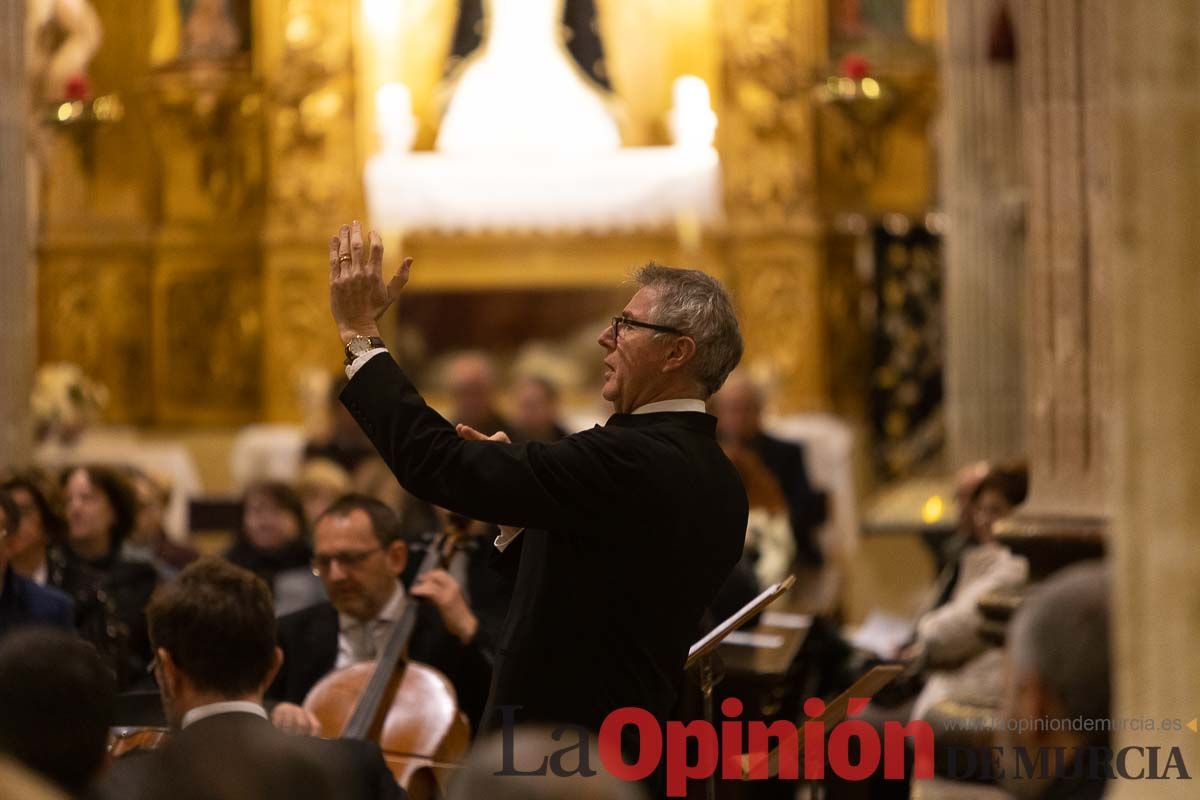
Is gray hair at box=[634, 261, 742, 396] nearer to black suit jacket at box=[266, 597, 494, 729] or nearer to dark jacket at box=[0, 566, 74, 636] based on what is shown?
black suit jacket at box=[266, 597, 494, 729]

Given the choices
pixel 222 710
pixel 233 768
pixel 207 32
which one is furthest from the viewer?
pixel 207 32

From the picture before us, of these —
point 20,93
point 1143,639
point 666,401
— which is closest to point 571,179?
point 20,93

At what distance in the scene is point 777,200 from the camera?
1457 cm

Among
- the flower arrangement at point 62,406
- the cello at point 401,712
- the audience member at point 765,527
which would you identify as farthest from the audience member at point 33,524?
the flower arrangement at point 62,406

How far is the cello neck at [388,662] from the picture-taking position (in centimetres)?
477

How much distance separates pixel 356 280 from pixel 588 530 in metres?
0.59

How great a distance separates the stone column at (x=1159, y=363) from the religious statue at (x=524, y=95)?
12033mm

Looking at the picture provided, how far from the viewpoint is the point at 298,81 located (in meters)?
14.7

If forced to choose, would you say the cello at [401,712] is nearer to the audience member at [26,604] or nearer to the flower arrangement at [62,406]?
the audience member at [26,604]

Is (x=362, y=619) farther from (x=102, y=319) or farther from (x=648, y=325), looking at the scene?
(x=102, y=319)

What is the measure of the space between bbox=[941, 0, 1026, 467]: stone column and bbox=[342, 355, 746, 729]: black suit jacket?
7416 millimetres

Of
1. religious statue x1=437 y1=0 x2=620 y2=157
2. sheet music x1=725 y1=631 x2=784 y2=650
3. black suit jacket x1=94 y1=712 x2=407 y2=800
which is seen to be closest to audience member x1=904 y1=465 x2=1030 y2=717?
sheet music x1=725 y1=631 x2=784 y2=650

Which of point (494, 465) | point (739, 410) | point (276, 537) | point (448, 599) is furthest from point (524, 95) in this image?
point (494, 465)

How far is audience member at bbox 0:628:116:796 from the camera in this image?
9.19 feet
